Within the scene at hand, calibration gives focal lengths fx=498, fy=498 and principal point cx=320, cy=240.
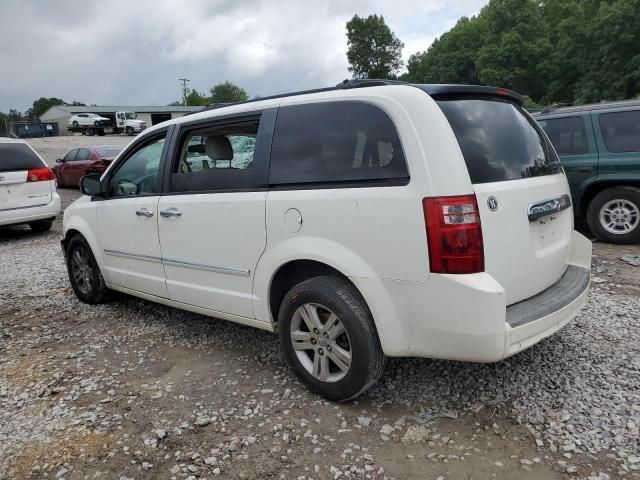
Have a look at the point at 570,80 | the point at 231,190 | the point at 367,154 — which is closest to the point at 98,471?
the point at 231,190

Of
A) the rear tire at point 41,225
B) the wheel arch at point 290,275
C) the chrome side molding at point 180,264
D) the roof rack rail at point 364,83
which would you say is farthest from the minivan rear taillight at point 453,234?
the rear tire at point 41,225

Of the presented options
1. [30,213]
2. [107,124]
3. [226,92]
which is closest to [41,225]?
[30,213]

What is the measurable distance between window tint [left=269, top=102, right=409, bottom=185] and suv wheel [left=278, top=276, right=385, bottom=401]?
0.63 m

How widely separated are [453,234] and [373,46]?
281 feet

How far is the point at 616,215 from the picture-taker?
20.7 ft

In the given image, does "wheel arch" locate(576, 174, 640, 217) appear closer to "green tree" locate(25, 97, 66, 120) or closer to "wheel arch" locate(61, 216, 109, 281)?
"wheel arch" locate(61, 216, 109, 281)

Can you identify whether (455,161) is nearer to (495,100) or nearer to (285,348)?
(495,100)

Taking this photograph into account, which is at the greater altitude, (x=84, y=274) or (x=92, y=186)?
(x=92, y=186)

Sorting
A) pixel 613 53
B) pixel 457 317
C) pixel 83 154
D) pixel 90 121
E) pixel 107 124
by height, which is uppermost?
pixel 613 53

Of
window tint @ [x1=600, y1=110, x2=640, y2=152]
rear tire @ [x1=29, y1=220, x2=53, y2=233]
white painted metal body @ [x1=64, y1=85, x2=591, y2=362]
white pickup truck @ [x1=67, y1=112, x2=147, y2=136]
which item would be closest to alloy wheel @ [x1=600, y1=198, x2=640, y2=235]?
window tint @ [x1=600, y1=110, x2=640, y2=152]

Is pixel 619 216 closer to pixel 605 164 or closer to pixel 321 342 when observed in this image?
pixel 605 164

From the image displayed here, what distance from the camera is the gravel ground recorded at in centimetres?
248

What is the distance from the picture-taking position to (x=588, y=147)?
21.1 feet

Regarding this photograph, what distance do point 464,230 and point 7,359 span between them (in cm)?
365
